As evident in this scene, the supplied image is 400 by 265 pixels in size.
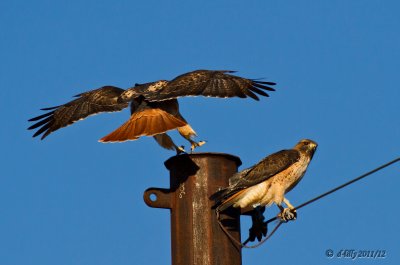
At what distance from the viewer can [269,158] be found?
7.99 m

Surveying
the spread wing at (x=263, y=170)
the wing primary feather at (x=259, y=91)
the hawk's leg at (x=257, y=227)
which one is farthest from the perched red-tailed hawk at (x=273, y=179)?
the wing primary feather at (x=259, y=91)

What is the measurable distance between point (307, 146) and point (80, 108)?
303 cm

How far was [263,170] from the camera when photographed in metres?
7.70

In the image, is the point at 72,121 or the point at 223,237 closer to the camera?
the point at 223,237

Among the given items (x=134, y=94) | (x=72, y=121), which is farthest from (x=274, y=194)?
(x=72, y=121)

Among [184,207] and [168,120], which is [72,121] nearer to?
[168,120]

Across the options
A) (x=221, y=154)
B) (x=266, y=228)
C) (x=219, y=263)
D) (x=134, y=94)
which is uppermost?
(x=134, y=94)

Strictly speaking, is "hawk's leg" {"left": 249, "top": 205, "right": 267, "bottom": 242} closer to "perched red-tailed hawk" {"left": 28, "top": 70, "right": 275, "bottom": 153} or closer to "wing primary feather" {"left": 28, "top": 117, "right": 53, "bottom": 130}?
"perched red-tailed hawk" {"left": 28, "top": 70, "right": 275, "bottom": 153}

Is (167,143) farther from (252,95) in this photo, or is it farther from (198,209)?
(198,209)

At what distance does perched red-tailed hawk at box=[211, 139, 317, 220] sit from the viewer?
7.04 metres

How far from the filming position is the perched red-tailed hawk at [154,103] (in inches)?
339

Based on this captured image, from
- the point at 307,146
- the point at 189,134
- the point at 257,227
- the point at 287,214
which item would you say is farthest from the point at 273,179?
the point at 189,134

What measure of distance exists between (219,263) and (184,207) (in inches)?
19.9

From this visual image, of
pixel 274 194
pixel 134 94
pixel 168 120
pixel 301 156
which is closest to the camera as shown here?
pixel 274 194
